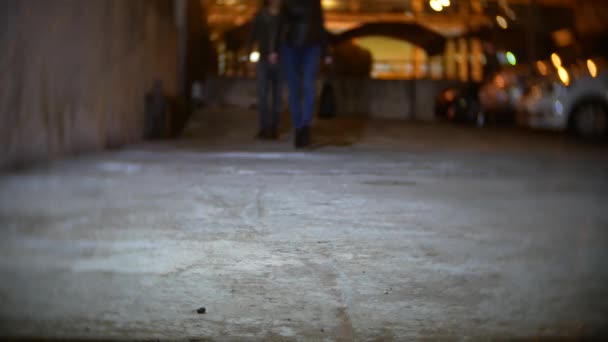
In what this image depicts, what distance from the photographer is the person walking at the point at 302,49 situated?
8609 millimetres

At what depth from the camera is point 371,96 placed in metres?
18.0

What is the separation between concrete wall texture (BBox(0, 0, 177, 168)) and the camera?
5.77m

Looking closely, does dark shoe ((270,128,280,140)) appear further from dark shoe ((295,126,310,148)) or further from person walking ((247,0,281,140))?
dark shoe ((295,126,310,148))

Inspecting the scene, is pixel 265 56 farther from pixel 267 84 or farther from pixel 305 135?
pixel 305 135

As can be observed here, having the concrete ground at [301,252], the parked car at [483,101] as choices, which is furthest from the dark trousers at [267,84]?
the parked car at [483,101]

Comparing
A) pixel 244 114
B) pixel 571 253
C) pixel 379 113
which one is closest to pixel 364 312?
pixel 571 253

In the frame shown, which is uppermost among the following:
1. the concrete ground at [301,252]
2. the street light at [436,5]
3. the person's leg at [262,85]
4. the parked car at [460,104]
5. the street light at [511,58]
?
→ the street light at [436,5]

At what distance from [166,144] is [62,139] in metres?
3.14

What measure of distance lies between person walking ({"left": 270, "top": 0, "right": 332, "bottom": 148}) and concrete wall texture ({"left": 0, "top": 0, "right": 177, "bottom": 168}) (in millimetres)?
2002

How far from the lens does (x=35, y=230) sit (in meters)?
4.04

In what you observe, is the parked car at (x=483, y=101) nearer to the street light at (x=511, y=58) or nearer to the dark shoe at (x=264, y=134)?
the street light at (x=511, y=58)

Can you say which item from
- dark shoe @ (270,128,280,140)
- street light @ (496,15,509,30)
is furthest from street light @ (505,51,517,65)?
dark shoe @ (270,128,280,140)

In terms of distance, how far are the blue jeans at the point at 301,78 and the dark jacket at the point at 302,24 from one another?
111 mm

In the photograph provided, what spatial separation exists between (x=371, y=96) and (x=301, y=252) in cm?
1467
